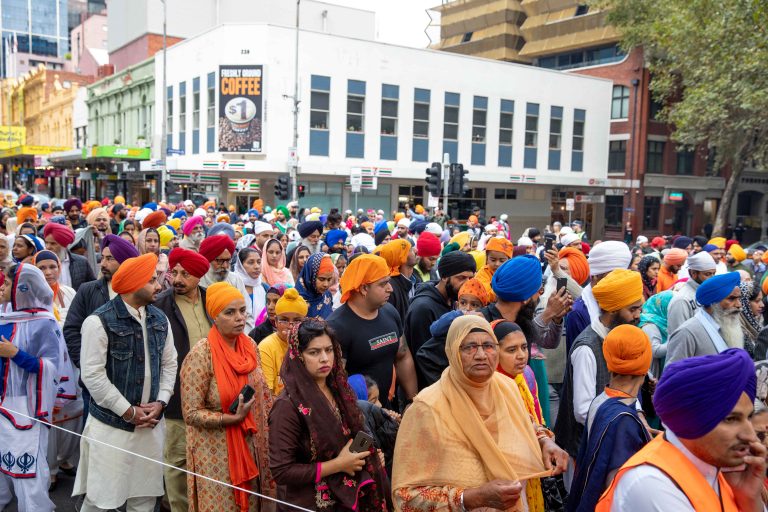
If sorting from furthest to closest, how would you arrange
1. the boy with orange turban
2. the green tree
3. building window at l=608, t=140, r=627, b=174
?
building window at l=608, t=140, r=627, b=174 → the green tree → the boy with orange turban

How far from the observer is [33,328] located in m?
5.13

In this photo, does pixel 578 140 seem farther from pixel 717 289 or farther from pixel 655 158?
pixel 717 289

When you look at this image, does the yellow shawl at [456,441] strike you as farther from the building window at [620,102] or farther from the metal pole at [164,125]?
the building window at [620,102]

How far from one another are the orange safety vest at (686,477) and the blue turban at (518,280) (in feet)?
7.91

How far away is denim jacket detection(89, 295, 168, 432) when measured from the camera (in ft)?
14.7

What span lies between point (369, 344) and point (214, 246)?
2451mm

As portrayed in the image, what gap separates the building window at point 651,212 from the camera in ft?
138

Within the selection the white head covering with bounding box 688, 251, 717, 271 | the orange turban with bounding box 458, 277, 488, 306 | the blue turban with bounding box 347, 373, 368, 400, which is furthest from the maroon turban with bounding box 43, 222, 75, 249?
the white head covering with bounding box 688, 251, 717, 271

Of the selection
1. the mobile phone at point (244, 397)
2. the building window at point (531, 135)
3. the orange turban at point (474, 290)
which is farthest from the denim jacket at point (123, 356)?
the building window at point (531, 135)

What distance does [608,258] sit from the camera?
19.8ft

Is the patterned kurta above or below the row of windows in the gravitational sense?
below

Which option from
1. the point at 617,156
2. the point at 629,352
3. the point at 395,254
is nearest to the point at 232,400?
the point at 629,352

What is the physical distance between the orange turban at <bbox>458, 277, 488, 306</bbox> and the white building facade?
22402 millimetres

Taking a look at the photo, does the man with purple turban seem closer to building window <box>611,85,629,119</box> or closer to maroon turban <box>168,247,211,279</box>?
maroon turban <box>168,247,211,279</box>
